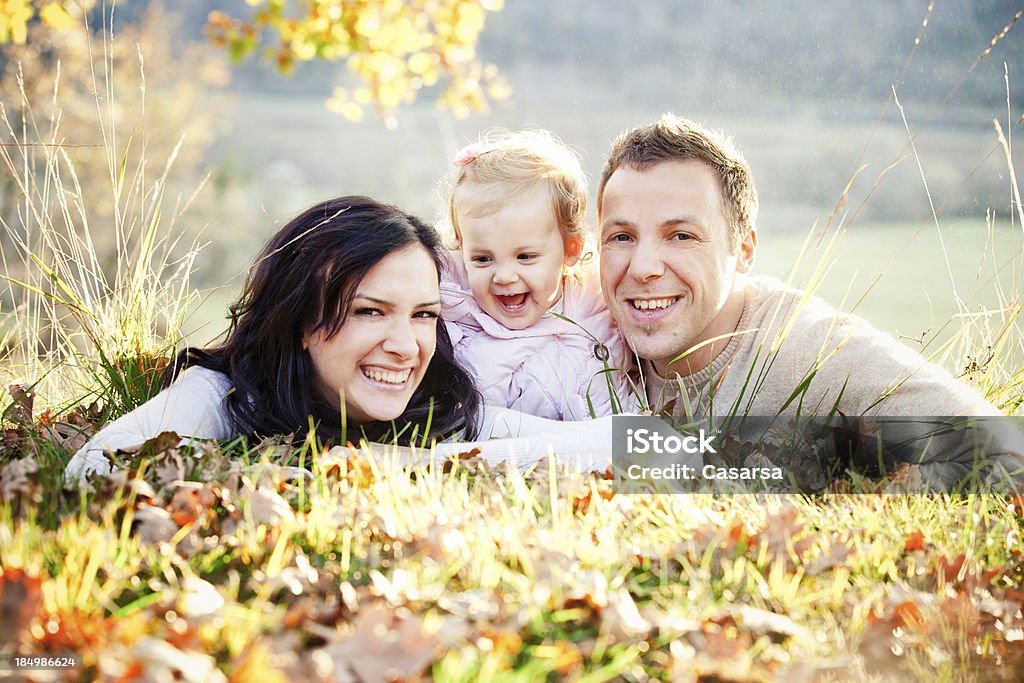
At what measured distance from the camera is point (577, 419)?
3.80m

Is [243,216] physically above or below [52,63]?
below

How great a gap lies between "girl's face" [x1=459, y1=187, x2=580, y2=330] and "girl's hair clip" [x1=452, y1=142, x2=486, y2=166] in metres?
0.20

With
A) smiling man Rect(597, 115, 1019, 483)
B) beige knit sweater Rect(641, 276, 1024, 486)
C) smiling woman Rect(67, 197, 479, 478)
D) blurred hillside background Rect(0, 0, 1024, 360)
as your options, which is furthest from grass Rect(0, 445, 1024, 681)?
blurred hillside background Rect(0, 0, 1024, 360)

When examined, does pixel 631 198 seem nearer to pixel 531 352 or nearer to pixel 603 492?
pixel 531 352

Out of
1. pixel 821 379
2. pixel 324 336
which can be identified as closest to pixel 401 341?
pixel 324 336

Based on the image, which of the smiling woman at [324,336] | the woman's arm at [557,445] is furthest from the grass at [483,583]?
the smiling woman at [324,336]

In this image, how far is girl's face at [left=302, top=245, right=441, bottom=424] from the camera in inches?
126

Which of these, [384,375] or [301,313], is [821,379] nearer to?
[384,375]

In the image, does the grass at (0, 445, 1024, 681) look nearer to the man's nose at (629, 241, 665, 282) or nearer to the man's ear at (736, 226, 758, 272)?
the man's nose at (629, 241, 665, 282)

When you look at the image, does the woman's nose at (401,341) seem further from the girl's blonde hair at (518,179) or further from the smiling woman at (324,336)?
the girl's blonde hair at (518,179)

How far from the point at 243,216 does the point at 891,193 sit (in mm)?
13281

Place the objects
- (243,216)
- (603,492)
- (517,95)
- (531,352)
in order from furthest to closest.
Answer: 1. (517,95)
2. (243,216)
3. (531,352)
4. (603,492)

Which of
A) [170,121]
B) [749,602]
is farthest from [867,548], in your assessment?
[170,121]

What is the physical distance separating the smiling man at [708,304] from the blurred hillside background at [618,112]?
1024 cm
